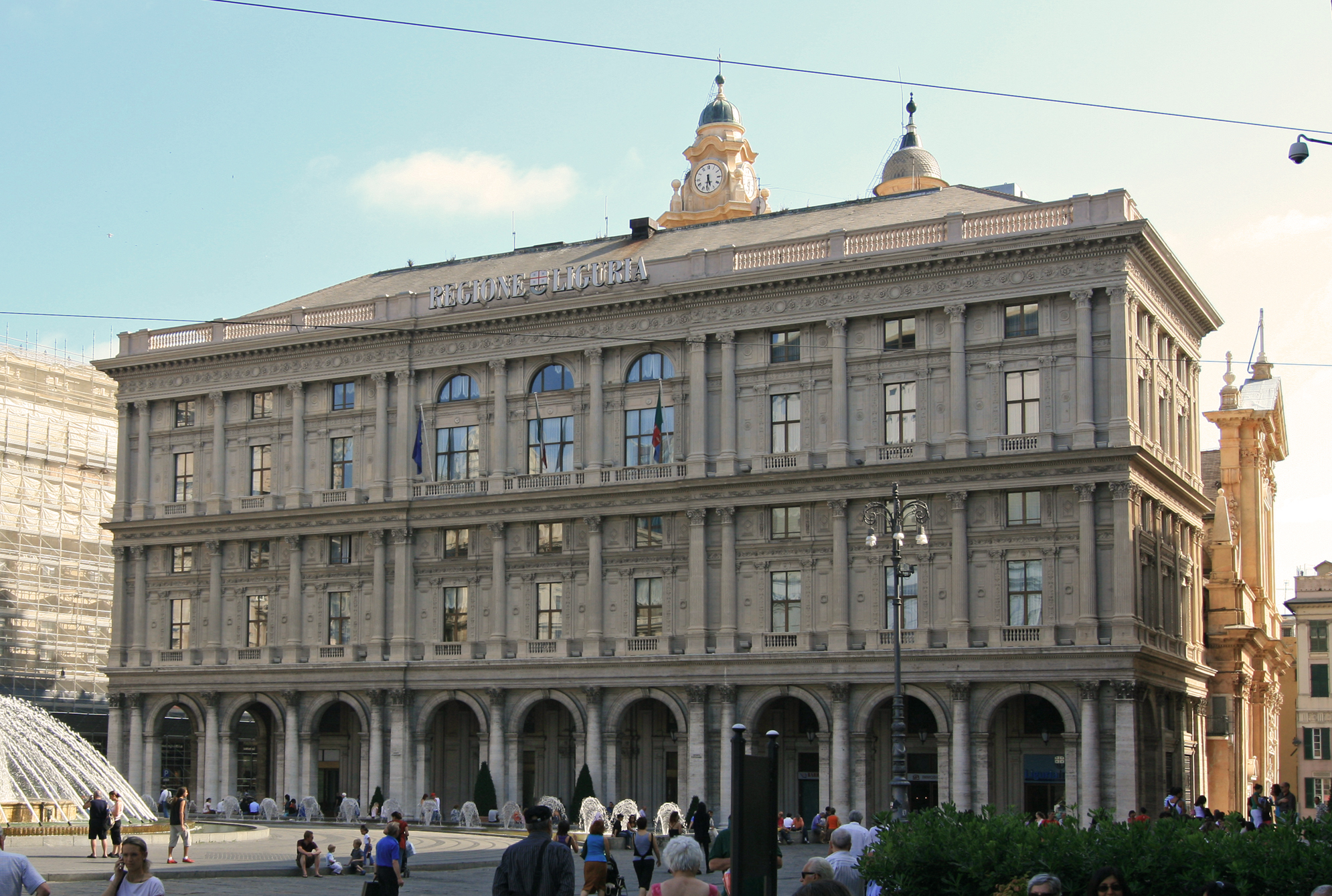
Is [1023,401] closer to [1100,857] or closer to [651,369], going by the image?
[651,369]

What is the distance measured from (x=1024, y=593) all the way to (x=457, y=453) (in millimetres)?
21999

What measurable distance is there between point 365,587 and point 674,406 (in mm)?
14469

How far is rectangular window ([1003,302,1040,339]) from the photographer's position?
53531 mm

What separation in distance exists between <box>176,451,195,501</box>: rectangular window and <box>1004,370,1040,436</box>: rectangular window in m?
33.6

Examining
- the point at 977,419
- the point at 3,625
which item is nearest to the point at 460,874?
the point at 977,419

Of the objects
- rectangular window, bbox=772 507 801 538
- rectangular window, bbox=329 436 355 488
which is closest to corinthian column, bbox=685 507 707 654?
rectangular window, bbox=772 507 801 538

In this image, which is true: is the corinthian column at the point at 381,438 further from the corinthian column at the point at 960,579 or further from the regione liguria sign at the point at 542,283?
the corinthian column at the point at 960,579

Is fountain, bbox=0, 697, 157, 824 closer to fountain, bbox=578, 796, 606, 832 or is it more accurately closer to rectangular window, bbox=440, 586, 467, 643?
fountain, bbox=578, 796, 606, 832

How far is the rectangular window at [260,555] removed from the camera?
66.4 meters

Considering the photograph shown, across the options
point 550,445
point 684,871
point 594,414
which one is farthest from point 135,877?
point 550,445

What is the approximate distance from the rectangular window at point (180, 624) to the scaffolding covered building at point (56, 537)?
11163 millimetres

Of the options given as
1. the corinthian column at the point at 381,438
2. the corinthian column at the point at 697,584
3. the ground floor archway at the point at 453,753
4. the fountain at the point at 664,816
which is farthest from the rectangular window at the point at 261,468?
the fountain at the point at 664,816

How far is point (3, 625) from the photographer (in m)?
74.7

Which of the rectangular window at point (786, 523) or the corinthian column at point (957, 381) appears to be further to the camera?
the rectangular window at point (786, 523)
